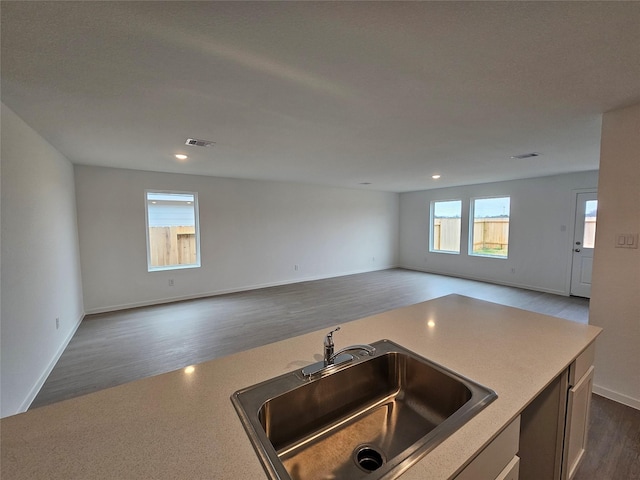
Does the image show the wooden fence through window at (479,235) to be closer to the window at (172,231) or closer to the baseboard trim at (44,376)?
the window at (172,231)

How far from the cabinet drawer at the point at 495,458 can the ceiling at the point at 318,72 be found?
163 cm

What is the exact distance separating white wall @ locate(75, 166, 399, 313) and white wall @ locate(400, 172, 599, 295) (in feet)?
6.82

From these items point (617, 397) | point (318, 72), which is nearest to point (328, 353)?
point (318, 72)

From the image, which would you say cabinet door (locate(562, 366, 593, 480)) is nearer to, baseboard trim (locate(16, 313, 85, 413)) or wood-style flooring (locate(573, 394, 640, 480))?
wood-style flooring (locate(573, 394, 640, 480))

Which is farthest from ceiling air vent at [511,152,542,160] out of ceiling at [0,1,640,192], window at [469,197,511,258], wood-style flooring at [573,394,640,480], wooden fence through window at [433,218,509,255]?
wood-style flooring at [573,394,640,480]

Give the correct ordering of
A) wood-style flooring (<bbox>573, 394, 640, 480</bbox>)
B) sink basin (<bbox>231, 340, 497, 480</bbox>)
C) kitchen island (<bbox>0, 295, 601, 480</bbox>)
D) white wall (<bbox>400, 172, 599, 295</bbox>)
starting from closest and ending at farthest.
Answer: kitchen island (<bbox>0, 295, 601, 480</bbox>) → sink basin (<bbox>231, 340, 497, 480</bbox>) → wood-style flooring (<bbox>573, 394, 640, 480</bbox>) → white wall (<bbox>400, 172, 599, 295</bbox>)

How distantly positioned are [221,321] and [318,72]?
3.46 metres

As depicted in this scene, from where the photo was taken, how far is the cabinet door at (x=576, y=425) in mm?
1342

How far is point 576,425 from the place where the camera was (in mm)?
1433

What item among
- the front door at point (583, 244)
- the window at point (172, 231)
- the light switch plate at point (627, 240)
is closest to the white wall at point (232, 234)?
the window at point (172, 231)

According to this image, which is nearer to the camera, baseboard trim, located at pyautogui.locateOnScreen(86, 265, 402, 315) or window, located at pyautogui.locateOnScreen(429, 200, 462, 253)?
baseboard trim, located at pyautogui.locateOnScreen(86, 265, 402, 315)

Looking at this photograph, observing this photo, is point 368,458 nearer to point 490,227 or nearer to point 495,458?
point 495,458

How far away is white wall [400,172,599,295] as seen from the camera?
5242 mm

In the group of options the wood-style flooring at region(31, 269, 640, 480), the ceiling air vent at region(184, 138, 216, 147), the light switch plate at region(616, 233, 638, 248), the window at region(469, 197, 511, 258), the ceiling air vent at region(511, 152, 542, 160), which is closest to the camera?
the wood-style flooring at region(31, 269, 640, 480)
